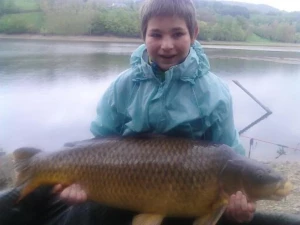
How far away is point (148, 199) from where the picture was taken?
78.9 inches

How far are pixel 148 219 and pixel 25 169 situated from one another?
2.02ft

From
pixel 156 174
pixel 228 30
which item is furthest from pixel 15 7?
pixel 156 174

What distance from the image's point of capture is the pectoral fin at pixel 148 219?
6.64ft

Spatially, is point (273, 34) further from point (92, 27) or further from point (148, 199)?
point (148, 199)

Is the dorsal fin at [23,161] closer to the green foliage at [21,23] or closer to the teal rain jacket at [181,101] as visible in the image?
the teal rain jacket at [181,101]

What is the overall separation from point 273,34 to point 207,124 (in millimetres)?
31760

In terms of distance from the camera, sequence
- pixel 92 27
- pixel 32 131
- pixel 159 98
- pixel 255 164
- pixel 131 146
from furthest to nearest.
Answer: pixel 92 27
pixel 32 131
pixel 159 98
pixel 131 146
pixel 255 164

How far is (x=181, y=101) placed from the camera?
7.36 feet

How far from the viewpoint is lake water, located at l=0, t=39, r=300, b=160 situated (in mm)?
7492

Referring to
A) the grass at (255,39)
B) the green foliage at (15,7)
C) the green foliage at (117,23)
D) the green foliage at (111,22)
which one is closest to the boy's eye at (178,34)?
the green foliage at (111,22)

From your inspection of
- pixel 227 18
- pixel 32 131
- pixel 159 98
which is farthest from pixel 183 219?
pixel 227 18

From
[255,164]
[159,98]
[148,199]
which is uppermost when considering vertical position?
[159,98]

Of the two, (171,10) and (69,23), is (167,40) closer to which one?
(171,10)

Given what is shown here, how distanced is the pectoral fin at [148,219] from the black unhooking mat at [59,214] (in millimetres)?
233
